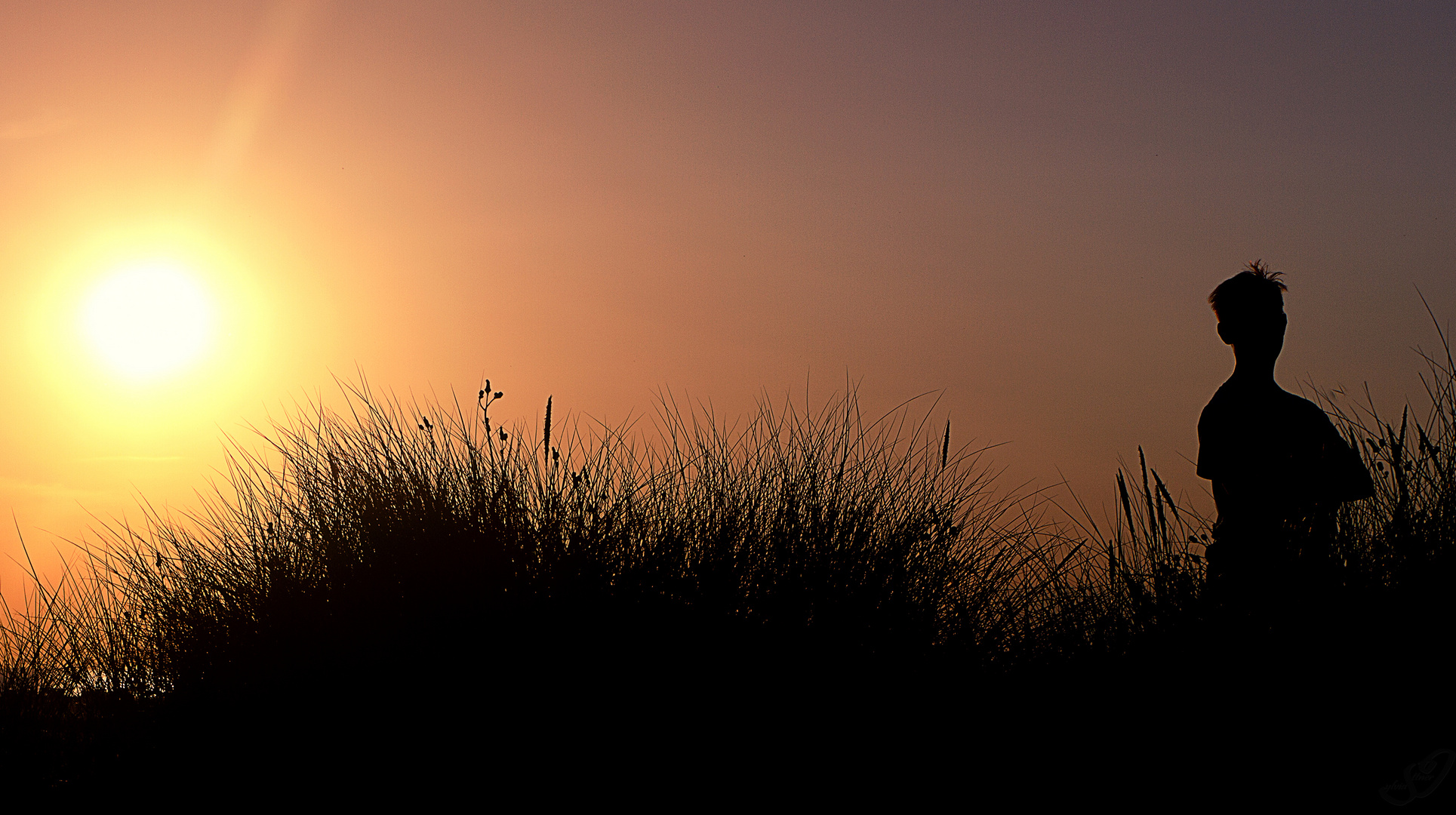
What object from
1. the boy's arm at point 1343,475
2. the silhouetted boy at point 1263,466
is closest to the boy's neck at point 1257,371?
the silhouetted boy at point 1263,466

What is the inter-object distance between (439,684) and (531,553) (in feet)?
1.95

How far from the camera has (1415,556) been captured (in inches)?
118

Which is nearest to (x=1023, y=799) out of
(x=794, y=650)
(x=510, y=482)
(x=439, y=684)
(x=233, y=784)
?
(x=794, y=650)

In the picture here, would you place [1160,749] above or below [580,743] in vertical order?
below

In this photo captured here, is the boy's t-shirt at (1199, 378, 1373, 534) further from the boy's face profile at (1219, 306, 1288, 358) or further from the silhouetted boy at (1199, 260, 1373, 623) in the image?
the boy's face profile at (1219, 306, 1288, 358)

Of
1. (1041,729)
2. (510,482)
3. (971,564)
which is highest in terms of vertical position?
(510,482)

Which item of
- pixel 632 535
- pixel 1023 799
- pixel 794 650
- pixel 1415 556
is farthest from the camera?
pixel 632 535

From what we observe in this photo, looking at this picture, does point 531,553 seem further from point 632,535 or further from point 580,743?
point 580,743

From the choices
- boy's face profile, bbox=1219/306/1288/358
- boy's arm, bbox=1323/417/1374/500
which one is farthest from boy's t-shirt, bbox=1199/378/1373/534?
boy's face profile, bbox=1219/306/1288/358

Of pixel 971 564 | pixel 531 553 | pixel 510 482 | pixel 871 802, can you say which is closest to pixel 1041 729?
pixel 871 802

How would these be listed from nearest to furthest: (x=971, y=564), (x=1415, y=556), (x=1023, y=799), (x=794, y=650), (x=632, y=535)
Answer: (x=1023, y=799) < (x=1415, y=556) < (x=794, y=650) < (x=632, y=535) < (x=971, y=564)

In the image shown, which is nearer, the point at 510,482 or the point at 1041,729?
the point at 1041,729

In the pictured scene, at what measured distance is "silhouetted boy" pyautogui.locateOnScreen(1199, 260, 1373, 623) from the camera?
10.3 feet

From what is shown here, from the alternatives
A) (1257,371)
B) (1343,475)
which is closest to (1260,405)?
(1257,371)
